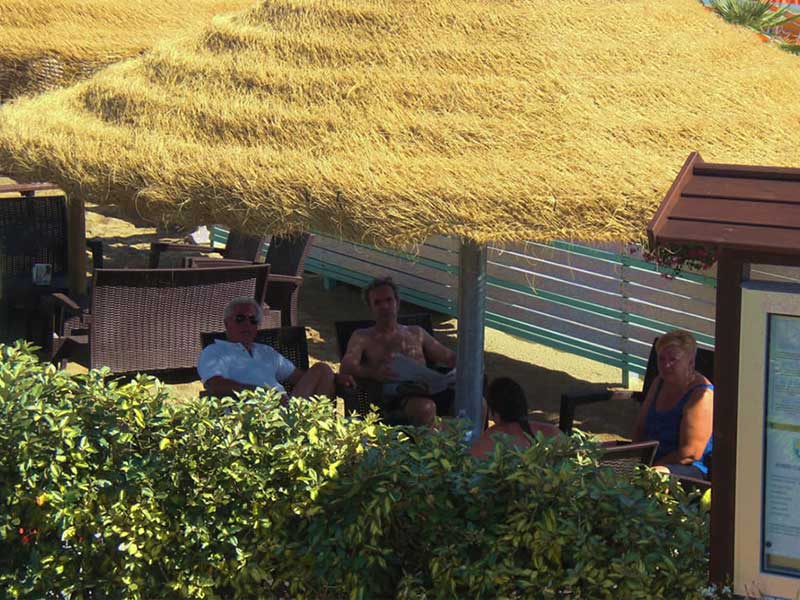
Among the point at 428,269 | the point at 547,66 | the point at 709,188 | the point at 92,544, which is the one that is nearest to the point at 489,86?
the point at 547,66

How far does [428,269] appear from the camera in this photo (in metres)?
10.3

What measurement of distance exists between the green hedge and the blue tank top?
1.67m

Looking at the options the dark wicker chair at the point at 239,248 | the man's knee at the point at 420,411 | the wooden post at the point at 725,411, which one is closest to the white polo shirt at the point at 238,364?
the man's knee at the point at 420,411

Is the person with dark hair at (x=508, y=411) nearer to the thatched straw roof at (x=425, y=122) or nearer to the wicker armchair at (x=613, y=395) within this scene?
the thatched straw roof at (x=425, y=122)

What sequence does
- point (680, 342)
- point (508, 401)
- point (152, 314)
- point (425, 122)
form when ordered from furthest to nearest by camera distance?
point (152, 314)
point (680, 342)
point (508, 401)
point (425, 122)

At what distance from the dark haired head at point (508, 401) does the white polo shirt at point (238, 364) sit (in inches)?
62.6

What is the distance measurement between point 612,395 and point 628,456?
4.93 feet

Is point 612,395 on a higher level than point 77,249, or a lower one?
lower

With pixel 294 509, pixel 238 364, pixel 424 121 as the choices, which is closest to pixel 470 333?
pixel 238 364

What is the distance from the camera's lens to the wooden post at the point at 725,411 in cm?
336

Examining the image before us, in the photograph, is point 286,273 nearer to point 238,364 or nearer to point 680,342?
point 238,364

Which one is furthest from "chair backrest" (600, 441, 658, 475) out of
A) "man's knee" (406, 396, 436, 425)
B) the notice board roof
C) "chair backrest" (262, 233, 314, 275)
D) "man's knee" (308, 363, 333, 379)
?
"chair backrest" (262, 233, 314, 275)

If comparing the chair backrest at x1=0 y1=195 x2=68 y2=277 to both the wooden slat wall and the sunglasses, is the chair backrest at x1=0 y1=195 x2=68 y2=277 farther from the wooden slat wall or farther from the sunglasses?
the sunglasses

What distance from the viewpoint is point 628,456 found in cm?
498
